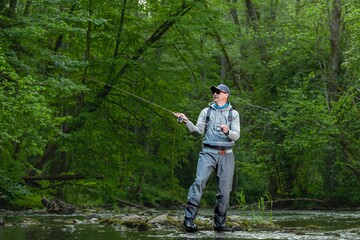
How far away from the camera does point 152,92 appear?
2236 cm

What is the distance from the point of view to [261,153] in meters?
28.2

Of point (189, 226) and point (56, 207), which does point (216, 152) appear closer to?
point (189, 226)

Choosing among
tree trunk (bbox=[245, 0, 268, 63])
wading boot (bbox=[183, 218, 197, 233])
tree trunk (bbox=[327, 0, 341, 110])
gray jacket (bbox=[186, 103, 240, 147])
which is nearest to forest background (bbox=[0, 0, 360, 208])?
tree trunk (bbox=[327, 0, 341, 110])

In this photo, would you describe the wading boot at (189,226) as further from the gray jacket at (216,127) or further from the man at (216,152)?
the gray jacket at (216,127)

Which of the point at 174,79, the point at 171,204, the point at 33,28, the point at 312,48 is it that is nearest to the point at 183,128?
the point at 174,79

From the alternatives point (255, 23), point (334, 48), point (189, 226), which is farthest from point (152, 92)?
→ point (189, 226)

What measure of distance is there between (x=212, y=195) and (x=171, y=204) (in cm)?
405

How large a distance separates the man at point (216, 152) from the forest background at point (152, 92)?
6.05 meters

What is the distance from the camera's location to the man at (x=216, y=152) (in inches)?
378

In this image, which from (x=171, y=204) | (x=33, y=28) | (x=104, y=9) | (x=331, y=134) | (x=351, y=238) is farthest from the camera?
(x=171, y=204)

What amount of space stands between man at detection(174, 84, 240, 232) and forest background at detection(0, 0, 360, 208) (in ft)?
19.8

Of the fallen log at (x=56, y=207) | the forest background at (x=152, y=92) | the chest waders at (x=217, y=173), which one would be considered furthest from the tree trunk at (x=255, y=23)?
the chest waders at (x=217, y=173)

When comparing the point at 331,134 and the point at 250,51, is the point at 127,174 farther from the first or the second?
the point at 250,51

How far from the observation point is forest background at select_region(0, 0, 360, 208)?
1748cm
